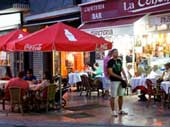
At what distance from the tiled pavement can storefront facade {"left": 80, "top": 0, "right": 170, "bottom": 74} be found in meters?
4.53

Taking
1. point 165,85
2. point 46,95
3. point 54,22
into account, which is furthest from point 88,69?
point 46,95

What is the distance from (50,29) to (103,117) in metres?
3.43

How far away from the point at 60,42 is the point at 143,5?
7.34m

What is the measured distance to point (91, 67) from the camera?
24750 mm

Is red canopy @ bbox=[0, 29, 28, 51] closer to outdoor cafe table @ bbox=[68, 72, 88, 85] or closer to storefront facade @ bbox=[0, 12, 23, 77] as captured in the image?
outdoor cafe table @ bbox=[68, 72, 88, 85]

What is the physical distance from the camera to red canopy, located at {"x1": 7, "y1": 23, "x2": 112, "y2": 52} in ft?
51.3

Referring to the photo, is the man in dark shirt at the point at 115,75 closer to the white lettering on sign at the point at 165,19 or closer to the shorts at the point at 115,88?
the shorts at the point at 115,88

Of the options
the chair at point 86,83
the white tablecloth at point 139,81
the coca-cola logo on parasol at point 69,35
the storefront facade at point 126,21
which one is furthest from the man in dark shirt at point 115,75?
the chair at point 86,83

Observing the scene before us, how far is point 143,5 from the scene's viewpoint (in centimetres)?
2189

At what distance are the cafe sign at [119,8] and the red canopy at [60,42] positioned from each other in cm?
529

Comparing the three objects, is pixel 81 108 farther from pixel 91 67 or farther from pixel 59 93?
pixel 91 67

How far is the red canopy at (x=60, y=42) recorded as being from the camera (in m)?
15.6

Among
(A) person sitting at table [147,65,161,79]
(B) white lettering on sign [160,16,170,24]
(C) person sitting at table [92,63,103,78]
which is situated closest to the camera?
(A) person sitting at table [147,65,161,79]

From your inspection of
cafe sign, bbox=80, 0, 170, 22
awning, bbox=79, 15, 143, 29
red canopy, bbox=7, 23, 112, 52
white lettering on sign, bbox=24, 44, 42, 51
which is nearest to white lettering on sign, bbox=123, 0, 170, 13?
cafe sign, bbox=80, 0, 170, 22
